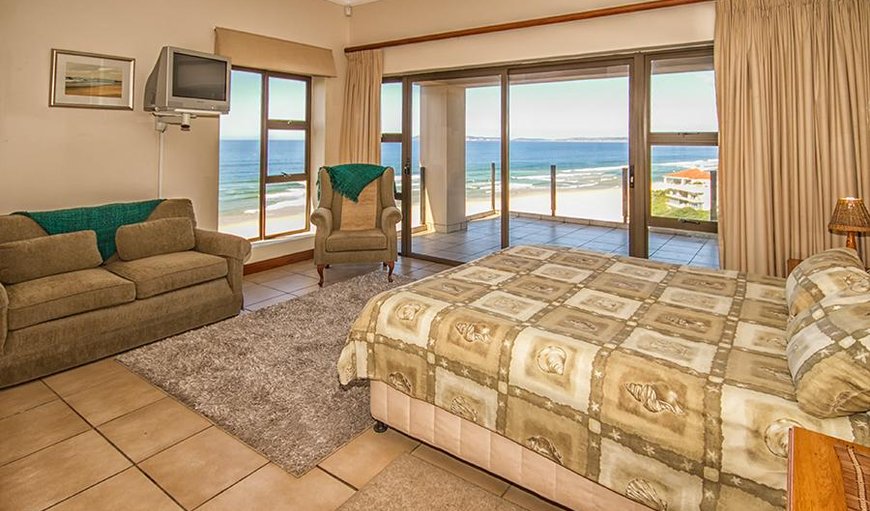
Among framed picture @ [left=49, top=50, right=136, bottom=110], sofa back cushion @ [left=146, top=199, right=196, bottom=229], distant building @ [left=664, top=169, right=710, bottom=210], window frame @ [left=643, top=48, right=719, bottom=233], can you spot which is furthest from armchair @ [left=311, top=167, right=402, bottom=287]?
distant building @ [left=664, top=169, right=710, bottom=210]

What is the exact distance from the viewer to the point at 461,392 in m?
1.92

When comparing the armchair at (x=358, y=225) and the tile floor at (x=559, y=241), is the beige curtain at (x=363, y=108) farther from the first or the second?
the tile floor at (x=559, y=241)

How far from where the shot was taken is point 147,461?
2.08 meters

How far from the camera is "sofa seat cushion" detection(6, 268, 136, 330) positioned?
2670mm

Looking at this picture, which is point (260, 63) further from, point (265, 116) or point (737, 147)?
point (737, 147)

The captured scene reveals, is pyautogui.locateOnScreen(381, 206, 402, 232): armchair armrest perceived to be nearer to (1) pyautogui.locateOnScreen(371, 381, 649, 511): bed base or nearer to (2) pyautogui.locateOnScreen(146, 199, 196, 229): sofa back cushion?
(2) pyautogui.locateOnScreen(146, 199, 196, 229): sofa back cushion

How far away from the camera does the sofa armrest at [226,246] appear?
147 inches

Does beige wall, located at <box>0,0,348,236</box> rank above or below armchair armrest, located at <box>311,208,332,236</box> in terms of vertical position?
above

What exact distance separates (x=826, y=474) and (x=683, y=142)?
3810mm

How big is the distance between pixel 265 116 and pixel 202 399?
12.1 ft

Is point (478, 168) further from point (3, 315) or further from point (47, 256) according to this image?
point (3, 315)

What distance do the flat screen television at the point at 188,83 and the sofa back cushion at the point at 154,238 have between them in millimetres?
917

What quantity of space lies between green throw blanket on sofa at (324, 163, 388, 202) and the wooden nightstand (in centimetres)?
460

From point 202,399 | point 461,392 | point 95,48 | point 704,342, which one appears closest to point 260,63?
point 95,48
